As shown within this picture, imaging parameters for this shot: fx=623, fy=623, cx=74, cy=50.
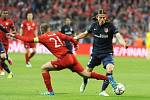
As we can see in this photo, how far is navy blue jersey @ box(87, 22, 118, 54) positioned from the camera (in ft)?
55.0

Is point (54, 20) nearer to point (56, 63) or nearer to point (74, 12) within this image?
point (74, 12)

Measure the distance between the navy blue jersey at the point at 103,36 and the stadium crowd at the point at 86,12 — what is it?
22.3 m

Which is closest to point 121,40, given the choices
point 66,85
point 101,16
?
point 101,16

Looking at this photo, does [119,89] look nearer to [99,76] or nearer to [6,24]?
[99,76]

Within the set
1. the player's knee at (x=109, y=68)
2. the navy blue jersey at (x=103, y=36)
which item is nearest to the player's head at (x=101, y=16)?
the navy blue jersey at (x=103, y=36)

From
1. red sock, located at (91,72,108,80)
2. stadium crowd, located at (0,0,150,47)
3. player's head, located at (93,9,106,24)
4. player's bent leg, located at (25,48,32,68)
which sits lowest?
stadium crowd, located at (0,0,150,47)

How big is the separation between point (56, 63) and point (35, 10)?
30.2m

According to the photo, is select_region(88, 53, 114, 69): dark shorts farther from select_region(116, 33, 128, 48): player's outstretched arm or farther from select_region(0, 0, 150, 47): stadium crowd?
select_region(0, 0, 150, 47): stadium crowd

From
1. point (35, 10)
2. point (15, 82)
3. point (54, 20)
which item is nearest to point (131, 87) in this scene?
point (15, 82)

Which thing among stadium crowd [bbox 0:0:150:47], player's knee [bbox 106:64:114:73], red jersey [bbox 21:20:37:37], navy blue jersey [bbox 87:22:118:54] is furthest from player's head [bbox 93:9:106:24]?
stadium crowd [bbox 0:0:150:47]

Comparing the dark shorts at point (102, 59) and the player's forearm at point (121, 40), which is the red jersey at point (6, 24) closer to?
the dark shorts at point (102, 59)

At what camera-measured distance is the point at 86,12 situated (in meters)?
44.3

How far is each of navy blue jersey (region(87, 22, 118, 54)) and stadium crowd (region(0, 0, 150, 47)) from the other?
22.3 metres

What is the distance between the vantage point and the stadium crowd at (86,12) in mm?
40594
